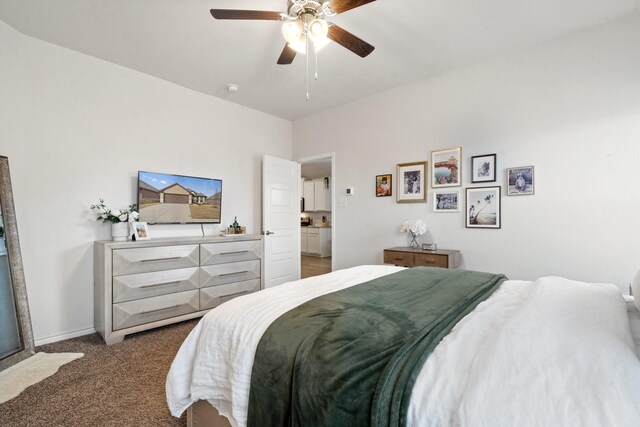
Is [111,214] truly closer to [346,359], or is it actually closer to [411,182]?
[346,359]

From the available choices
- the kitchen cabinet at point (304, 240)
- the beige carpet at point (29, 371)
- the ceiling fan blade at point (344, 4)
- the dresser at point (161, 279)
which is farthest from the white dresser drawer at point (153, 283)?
the kitchen cabinet at point (304, 240)

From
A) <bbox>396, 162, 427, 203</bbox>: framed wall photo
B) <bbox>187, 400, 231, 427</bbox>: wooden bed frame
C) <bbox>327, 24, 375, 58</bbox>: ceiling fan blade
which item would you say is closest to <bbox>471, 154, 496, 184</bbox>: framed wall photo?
<bbox>396, 162, 427, 203</bbox>: framed wall photo

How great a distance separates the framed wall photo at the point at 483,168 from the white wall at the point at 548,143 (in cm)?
6

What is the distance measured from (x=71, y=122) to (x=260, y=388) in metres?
3.22

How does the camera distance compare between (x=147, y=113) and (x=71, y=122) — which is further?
(x=147, y=113)

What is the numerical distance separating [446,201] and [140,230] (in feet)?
10.9

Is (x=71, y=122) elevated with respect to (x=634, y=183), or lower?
elevated

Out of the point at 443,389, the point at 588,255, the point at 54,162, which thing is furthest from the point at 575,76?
the point at 54,162

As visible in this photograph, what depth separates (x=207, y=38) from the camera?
104 inches

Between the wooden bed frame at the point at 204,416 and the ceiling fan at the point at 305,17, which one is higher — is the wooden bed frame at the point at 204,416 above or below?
below

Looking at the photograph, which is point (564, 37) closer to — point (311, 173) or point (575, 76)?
point (575, 76)

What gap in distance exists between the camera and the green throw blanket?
77cm

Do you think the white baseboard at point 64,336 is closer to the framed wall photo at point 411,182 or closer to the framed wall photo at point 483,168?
the framed wall photo at point 411,182

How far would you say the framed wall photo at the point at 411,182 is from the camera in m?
3.46
